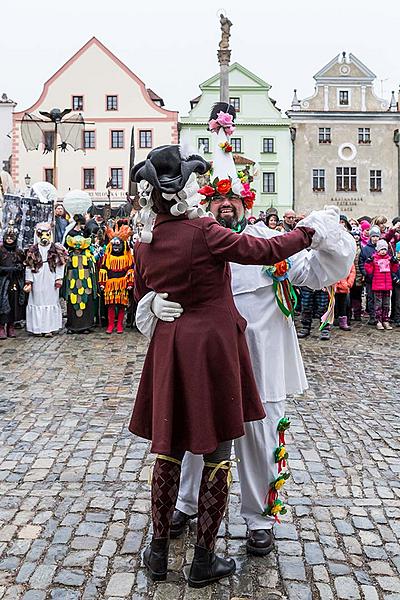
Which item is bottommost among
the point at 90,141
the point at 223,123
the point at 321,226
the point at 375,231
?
the point at 321,226

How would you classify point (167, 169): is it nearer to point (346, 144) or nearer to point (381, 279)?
point (381, 279)

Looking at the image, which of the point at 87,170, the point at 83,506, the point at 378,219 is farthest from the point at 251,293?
the point at 87,170

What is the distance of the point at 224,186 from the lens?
3547mm

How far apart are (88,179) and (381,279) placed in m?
30.5

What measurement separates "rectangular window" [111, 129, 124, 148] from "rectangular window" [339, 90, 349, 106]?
13192 millimetres

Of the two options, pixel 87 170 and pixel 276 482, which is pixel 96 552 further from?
pixel 87 170

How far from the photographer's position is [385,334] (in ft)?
37.1

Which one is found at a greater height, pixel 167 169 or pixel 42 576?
pixel 167 169

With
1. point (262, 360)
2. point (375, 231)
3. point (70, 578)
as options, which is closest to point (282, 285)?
point (262, 360)

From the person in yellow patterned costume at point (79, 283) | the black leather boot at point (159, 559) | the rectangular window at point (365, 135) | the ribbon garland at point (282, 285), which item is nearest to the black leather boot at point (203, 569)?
the black leather boot at point (159, 559)

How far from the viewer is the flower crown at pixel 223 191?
11.7 feet

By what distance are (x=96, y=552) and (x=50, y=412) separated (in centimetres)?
303

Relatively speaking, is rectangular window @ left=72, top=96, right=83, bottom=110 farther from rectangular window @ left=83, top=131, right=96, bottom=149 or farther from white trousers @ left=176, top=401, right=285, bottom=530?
white trousers @ left=176, top=401, right=285, bottom=530

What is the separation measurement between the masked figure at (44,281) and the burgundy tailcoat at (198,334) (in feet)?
26.9
